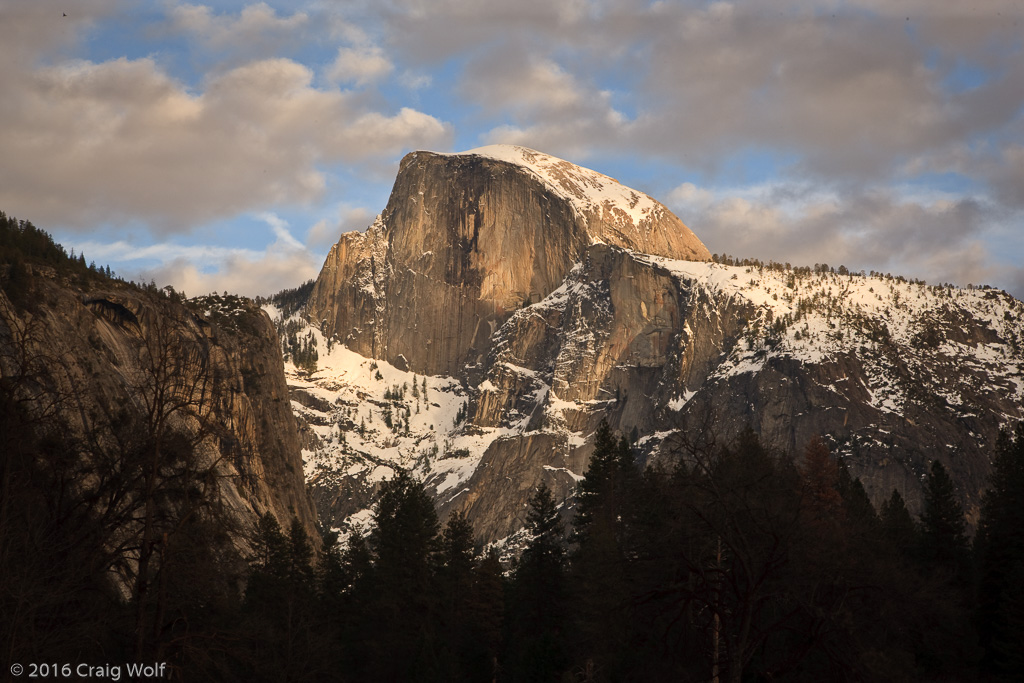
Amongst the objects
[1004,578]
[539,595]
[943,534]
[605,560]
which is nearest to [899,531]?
[943,534]

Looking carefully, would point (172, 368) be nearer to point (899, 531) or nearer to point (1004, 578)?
point (1004, 578)

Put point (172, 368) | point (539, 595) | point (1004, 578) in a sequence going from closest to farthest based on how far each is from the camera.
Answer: point (172, 368) → point (1004, 578) → point (539, 595)

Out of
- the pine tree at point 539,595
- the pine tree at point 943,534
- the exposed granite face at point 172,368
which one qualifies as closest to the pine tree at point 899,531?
the pine tree at point 943,534

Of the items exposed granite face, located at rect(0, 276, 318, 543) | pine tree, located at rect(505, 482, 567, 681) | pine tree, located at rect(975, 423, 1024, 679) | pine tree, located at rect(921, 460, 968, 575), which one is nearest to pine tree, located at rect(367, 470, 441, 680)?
pine tree, located at rect(505, 482, 567, 681)

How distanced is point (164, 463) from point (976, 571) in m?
47.9

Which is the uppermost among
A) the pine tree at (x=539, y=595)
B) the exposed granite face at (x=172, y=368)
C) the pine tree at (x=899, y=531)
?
the exposed granite face at (x=172, y=368)

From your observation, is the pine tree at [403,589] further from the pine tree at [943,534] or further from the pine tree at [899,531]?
the pine tree at [943,534]

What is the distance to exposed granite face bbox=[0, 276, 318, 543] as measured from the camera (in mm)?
24547

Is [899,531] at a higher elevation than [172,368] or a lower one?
lower

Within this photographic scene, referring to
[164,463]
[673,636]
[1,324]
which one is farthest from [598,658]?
[1,324]

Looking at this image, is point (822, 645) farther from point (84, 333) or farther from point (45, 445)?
point (84, 333)

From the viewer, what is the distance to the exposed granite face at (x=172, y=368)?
80.5 ft

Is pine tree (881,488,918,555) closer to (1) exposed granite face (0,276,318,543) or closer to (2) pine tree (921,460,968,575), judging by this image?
(2) pine tree (921,460,968,575)

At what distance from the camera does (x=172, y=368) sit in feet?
80.3
